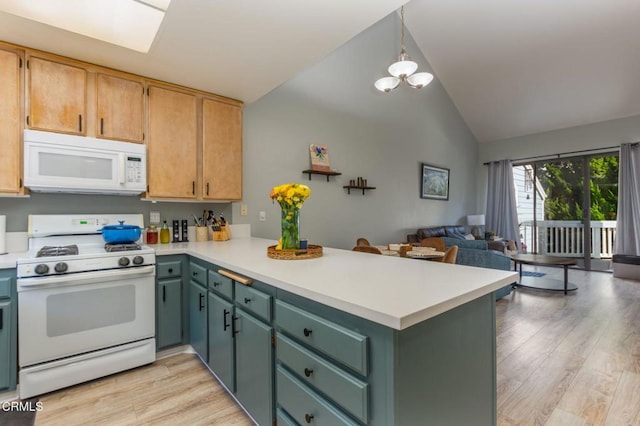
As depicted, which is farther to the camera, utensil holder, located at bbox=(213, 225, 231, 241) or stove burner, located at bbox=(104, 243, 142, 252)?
utensil holder, located at bbox=(213, 225, 231, 241)

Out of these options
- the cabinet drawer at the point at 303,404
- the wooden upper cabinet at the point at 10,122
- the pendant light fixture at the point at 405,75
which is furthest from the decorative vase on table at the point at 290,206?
the pendant light fixture at the point at 405,75

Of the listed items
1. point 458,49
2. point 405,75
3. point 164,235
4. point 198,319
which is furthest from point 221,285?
point 458,49

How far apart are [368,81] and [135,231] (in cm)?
404

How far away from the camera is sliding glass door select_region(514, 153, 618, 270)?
5.92 meters

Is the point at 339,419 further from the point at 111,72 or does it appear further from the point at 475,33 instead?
the point at 475,33

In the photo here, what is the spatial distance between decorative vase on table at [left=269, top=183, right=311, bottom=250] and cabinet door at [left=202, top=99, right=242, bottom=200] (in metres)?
1.26

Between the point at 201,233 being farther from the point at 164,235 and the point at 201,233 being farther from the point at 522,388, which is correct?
the point at 522,388

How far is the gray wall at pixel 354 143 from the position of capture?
369cm

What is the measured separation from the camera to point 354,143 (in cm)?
472

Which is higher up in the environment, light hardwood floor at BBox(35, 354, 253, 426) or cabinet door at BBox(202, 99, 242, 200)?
cabinet door at BBox(202, 99, 242, 200)

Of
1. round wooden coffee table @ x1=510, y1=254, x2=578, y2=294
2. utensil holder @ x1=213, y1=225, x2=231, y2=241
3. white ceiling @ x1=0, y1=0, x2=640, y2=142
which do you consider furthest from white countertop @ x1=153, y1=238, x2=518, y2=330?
round wooden coffee table @ x1=510, y1=254, x2=578, y2=294

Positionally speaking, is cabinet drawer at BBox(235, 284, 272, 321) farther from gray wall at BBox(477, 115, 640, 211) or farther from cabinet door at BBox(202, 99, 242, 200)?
gray wall at BBox(477, 115, 640, 211)

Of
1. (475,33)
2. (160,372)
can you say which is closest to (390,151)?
(475,33)

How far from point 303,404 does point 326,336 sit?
362 mm
